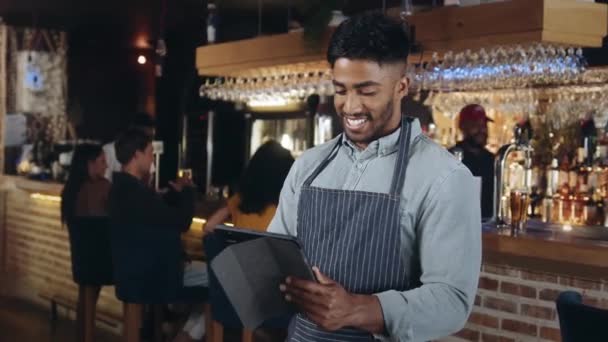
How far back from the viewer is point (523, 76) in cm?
566

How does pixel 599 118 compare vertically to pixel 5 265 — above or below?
above

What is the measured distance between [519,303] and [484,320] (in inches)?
7.9

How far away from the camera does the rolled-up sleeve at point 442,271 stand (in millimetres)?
1763

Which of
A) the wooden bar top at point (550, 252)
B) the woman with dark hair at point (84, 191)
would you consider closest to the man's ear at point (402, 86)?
the wooden bar top at point (550, 252)

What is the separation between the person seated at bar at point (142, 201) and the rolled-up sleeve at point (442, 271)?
283 cm

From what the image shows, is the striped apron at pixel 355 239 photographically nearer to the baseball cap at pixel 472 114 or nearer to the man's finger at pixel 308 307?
the man's finger at pixel 308 307

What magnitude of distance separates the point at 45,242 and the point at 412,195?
21.4ft

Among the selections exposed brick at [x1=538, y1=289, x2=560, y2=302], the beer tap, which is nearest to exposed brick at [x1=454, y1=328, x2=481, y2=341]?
exposed brick at [x1=538, y1=289, x2=560, y2=302]

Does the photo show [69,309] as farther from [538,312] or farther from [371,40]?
[371,40]

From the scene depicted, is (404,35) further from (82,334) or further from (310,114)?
(310,114)

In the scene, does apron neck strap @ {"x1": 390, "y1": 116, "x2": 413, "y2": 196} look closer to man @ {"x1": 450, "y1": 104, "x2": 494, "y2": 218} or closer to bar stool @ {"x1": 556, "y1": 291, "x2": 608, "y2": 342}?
bar stool @ {"x1": 556, "y1": 291, "x2": 608, "y2": 342}

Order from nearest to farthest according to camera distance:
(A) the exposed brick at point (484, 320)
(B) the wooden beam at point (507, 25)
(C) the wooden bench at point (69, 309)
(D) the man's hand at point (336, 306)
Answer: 1. (D) the man's hand at point (336, 306)
2. (A) the exposed brick at point (484, 320)
3. (B) the wooden beam at point (507, 25)
4. (C) the wooden bench at point (69, 309)

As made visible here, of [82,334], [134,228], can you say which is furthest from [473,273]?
[82,334]

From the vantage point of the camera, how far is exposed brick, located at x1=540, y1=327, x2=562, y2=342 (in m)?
3.59
